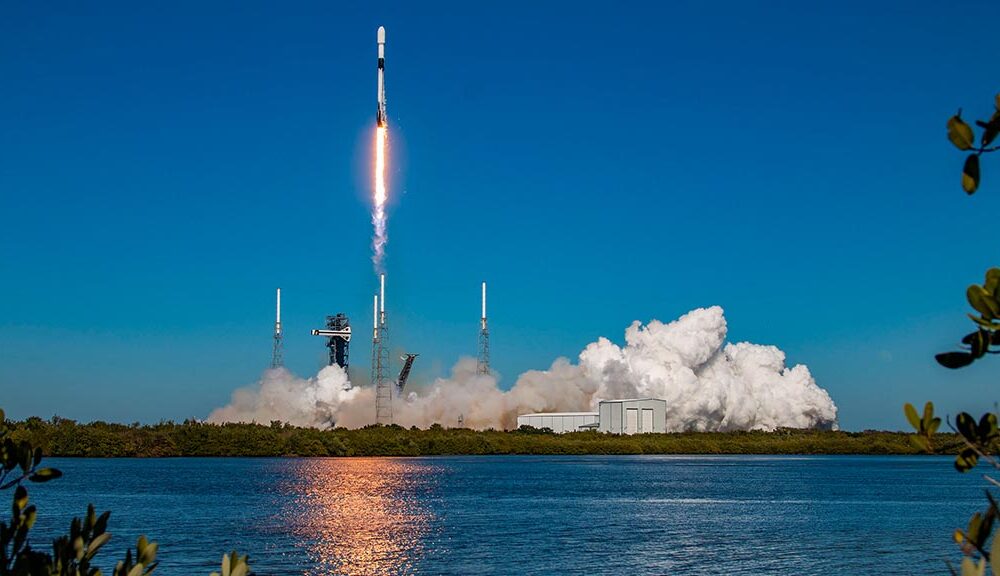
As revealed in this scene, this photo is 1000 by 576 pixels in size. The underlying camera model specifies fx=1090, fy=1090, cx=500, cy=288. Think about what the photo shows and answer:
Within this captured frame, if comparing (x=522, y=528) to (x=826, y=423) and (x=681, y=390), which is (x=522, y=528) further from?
(x=826, y=423)

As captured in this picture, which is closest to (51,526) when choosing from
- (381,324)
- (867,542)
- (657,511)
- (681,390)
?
(657,511)

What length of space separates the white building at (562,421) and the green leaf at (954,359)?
14550 centimetres

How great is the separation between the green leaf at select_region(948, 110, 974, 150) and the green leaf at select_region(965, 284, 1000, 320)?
32.0 inches

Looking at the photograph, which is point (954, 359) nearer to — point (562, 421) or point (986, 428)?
point (986, 428)

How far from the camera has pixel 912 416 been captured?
689 cm

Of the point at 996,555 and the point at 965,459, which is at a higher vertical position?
the point at 965,459

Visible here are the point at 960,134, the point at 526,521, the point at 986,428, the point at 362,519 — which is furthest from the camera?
the point at 362,519

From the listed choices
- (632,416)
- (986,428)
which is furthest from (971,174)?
(632,416)

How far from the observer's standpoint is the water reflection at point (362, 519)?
38.1 m

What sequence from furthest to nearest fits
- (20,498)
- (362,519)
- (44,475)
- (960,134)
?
(362,519) < (20,498) < (44,475) < (960,134)

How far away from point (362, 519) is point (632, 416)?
3734 inches

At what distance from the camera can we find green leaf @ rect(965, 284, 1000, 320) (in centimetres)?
606

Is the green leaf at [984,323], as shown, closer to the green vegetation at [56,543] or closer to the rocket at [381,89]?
the green vegetation at [56,543]

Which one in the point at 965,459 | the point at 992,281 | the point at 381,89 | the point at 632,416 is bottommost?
the point at 965,459
